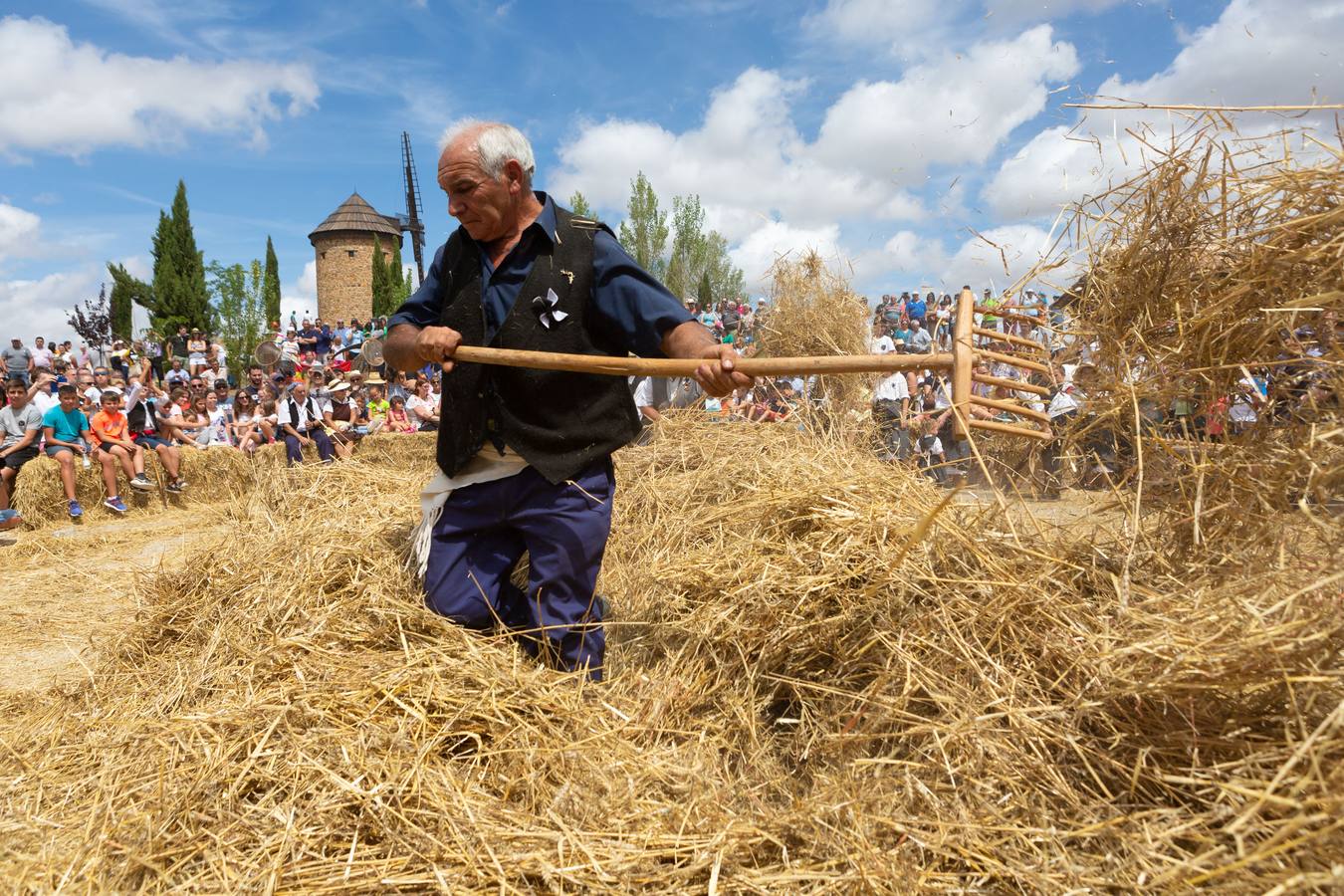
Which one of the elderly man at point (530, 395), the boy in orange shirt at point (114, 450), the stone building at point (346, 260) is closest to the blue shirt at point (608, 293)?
the elderly man at point (530, 395)

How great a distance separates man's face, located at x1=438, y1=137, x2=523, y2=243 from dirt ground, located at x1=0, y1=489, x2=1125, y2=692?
5.72 ft

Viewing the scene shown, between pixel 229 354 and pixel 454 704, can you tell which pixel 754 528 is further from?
pixel 229 354

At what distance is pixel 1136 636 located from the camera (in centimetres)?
195

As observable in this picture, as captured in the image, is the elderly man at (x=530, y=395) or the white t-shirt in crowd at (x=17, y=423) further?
the white t-shirt in crowd at (x=17, y=423)

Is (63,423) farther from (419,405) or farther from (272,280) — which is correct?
(272,280)

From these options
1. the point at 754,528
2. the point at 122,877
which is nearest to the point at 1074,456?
the point at 754,528

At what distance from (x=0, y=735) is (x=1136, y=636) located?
10.4 ft

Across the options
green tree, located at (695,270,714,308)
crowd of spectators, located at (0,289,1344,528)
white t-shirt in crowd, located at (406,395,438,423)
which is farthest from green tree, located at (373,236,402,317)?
white t-shirt in crowd, located at (406,395,438,423)

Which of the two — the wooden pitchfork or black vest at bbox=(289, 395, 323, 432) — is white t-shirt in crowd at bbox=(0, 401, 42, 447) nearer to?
black vest at bbox=(289, 395, 323, 432)

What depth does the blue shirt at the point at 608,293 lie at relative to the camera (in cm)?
262

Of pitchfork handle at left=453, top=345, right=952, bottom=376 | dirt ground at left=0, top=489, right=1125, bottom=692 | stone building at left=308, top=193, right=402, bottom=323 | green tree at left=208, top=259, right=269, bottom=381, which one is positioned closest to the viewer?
pitchfork handle at left=453, top=345, right=952, bottom=376

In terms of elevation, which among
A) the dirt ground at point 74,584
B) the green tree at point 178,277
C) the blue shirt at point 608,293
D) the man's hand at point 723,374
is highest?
the green tree at point 178,277

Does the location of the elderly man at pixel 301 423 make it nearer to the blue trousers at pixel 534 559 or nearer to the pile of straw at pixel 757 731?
the pile of straw at pixel 757 731

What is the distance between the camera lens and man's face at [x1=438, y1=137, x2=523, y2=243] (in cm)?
259
